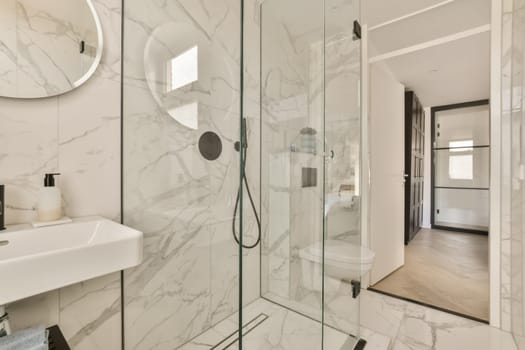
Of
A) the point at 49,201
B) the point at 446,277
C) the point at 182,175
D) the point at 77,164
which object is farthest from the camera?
the point at 446,277

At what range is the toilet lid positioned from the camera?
1448mm

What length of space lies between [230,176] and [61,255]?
2.83 ft

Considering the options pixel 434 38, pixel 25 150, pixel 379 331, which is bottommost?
pixel 379 331

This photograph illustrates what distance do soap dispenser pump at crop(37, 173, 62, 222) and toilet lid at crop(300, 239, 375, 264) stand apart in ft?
3.85

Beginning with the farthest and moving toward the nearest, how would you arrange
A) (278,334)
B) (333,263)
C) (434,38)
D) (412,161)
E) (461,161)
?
(461,161)
(412,161)
(434,38)
(333,263)
(278,334)

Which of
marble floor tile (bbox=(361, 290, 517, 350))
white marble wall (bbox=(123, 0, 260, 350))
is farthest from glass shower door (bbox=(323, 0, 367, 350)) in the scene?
white marble wall (bbox=(123, 0, 260, 350))

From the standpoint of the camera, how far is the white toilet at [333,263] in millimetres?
1412

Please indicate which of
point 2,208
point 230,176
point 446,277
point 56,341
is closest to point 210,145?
point 230,176

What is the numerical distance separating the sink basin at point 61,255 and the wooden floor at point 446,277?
2.22 metres

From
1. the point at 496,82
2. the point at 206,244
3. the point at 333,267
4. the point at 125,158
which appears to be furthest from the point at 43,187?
the point at 496,82

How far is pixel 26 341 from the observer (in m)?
0.66

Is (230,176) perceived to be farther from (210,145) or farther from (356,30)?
(356,30)

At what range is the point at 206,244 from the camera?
149 centimetres

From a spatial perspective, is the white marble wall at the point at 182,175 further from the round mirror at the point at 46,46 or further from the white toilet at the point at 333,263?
the white toilet at the point at 333,263
